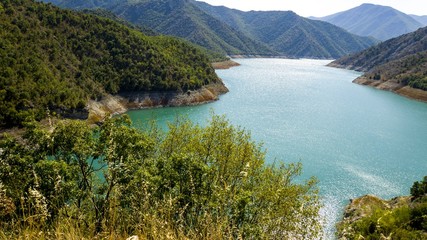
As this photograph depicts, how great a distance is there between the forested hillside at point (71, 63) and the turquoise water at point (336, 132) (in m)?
11.8

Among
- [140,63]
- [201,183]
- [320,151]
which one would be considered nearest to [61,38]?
[140,63]

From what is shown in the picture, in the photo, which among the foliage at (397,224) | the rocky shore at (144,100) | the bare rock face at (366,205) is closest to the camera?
the foliage at (397,224)

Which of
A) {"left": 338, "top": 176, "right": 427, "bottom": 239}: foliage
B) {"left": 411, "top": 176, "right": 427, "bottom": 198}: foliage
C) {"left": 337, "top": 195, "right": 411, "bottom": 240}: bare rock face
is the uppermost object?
{"left": 338, "top": 176, "right": 427, "bottom": 239}: foliage

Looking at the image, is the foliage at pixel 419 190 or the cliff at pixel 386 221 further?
the foliage at pixel 419 190

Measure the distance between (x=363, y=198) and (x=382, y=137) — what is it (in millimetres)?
37006

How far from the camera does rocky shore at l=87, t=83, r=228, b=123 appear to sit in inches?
2857

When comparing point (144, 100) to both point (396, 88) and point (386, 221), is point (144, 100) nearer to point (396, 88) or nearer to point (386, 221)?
point (386, 221)

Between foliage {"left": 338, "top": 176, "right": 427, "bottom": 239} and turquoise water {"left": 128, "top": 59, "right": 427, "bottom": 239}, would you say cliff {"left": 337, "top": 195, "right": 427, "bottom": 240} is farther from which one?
turquoise water {"left": 128, "top": 59, "right": 427, "bottom": 239}

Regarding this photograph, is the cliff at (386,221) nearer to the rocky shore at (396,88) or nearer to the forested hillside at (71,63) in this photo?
the forested hillside at (71,63)

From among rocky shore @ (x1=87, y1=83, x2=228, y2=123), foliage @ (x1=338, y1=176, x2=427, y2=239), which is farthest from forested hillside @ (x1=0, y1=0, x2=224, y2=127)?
foliage @ (x1=338, y1=176, x2=427, y2=239)

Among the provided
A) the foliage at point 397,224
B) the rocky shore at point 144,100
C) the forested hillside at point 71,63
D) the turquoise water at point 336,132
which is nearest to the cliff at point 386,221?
the foliage at point 397,224

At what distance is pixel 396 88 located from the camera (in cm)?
14200

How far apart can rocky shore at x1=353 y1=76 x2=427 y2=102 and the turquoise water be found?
152 inches

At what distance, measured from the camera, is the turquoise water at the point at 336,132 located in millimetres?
46469
